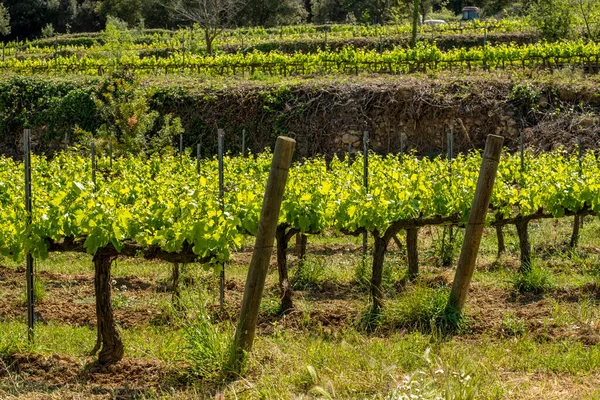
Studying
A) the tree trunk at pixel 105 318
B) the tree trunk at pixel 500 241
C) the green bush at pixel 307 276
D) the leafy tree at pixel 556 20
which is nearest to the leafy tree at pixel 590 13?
the leafy tree at pixel 556 20

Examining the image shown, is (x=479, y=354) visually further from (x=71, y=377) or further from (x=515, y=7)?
(x=515, y=7)

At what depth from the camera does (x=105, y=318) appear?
7.09 m

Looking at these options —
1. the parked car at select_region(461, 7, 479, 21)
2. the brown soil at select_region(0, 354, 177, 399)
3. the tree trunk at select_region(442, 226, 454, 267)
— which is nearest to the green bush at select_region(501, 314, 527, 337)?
the brown soil at select_region(0, 354, 177, 399)

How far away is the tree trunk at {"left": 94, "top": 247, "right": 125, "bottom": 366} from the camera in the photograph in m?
7.04

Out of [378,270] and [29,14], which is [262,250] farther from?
[29,14]

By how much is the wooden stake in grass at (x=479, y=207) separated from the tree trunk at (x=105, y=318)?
10.1ft

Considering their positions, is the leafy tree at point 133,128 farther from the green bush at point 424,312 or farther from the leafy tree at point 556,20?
the leafy tree at point 556,20

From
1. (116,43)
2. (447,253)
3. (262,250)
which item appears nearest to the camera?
(262,250)

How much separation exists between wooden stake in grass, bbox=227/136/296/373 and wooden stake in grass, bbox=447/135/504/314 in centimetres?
200

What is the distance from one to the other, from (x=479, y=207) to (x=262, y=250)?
2235mm

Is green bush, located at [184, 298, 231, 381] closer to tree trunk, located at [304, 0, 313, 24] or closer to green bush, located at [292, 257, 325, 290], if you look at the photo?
green bush, located at [292, 257, 325, 290]

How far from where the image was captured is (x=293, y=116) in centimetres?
2447

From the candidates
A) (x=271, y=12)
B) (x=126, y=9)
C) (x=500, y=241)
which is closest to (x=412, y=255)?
(x=500, y=241)

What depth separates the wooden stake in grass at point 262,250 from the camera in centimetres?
600
